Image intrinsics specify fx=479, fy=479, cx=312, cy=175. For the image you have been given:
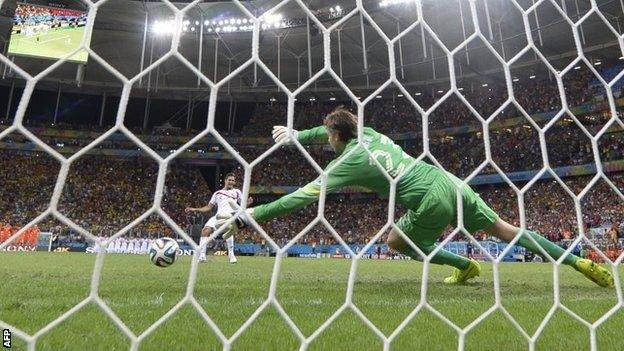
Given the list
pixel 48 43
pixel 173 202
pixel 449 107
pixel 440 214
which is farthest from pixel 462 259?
pixel 449 107

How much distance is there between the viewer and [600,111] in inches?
733

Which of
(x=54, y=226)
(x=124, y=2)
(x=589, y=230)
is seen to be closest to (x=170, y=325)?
(x=589, y=230)

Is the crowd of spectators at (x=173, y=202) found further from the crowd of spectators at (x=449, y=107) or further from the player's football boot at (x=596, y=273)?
the player's football boot at (x=596, y=273)

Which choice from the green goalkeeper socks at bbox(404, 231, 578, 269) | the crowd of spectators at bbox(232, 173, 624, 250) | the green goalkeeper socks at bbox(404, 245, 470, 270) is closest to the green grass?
the green goalkeeper socks at bbox(404, 231, 578, 269)

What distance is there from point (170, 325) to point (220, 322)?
25 cm

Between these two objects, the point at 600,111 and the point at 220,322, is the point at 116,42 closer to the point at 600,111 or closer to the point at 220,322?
the point at 600,111

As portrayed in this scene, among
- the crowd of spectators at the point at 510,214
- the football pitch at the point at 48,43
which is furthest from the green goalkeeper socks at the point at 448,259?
the football pitch at the point at 48,43

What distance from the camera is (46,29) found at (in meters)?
16.6

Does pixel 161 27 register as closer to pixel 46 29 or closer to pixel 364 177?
pixel 46 29

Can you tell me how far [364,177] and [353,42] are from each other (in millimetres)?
18940

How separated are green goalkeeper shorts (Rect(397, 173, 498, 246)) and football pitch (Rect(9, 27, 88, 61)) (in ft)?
50.9

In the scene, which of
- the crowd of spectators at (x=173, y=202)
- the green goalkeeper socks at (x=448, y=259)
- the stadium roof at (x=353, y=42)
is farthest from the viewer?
the stadium roof at (x=353, y=42)

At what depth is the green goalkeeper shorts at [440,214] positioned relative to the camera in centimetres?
337

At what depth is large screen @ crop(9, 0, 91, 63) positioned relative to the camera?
1591cm
